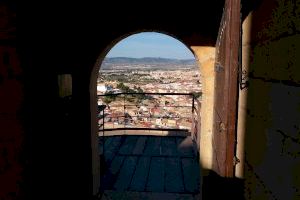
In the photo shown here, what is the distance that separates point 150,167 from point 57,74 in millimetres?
3773

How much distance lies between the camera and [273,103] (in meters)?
1.88

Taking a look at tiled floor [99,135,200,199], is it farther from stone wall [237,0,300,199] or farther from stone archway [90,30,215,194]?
stone wall [237,0,300,199]

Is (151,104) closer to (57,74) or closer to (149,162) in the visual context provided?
(149,162)

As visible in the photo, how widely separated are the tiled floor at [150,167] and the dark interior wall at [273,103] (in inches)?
107

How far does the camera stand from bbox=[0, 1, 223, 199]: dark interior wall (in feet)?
5.76

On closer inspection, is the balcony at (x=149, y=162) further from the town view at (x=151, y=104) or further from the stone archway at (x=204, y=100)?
the stone archway at (x=204, y=100)

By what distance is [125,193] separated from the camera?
15.9 ft

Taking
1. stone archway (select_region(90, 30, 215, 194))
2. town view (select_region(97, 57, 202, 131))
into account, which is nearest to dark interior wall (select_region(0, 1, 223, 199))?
stone archway (select_region(90, 30, 215, 194))

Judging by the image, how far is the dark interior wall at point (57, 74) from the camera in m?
1.76

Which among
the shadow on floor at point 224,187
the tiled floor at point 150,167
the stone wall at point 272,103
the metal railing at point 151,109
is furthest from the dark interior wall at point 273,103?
the metal railing at point 151,109

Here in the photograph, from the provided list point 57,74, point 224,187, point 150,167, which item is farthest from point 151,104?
point 224,187

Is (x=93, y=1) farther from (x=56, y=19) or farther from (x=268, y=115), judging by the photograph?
(x=268, y=115)

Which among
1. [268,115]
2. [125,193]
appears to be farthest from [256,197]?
[125,193]

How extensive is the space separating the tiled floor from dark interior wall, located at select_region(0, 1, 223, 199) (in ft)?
3.45
